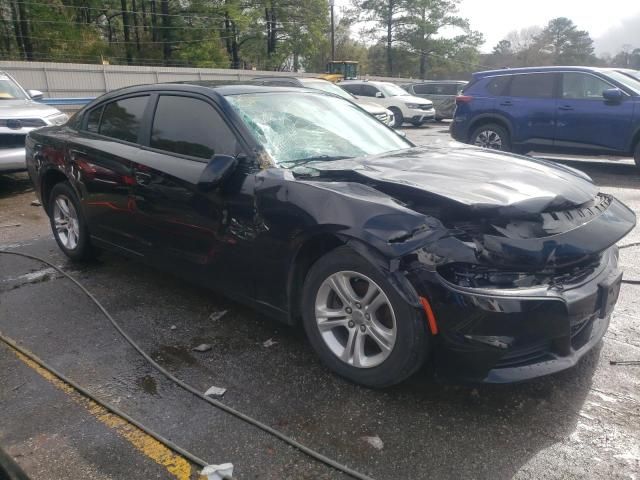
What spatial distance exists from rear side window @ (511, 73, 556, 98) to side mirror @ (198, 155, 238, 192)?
25.8 feet

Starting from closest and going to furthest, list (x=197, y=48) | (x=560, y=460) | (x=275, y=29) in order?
(x=560, y=460) < (x=197, y=48) < (x=275, y=29)

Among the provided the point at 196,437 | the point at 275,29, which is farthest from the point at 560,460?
the point at 275,29

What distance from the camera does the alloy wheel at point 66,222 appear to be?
4.98 metres

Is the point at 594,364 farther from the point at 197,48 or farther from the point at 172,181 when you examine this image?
the point at 197,48

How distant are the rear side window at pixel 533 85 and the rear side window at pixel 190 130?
751 centimetres

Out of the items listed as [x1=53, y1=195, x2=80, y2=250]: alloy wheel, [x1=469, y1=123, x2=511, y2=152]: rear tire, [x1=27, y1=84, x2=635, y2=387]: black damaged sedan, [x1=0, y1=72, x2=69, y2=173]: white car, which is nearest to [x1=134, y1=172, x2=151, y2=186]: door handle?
[x1=27, y1=84, x2=635, y2=387]: black damaged sedan

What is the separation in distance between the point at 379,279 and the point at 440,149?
5.22 feet

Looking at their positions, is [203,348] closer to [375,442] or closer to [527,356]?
[375,442]

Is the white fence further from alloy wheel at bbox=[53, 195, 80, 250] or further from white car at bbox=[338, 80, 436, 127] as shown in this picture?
alloy wheel at bbox=[53, 195, 80, 250]

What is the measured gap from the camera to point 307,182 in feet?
9.84

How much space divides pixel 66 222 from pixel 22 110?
4.40 metres

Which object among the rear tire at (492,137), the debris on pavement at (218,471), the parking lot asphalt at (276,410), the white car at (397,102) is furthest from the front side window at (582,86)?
the white car at (397,102)

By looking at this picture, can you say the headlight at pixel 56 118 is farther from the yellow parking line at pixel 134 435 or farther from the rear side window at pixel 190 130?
the yellow parking line at pixel 134 435

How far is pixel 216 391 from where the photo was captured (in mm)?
2924
